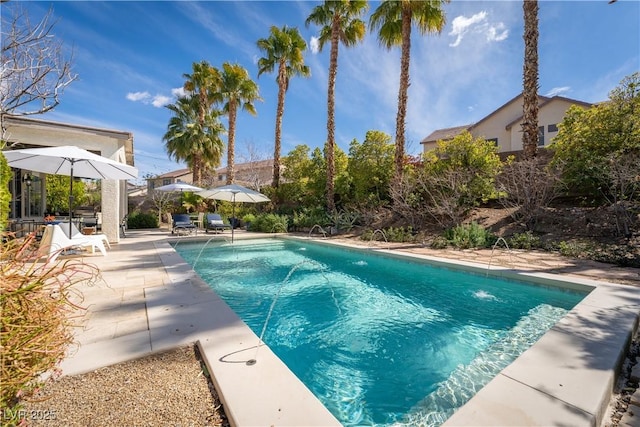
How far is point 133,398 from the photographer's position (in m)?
2.14

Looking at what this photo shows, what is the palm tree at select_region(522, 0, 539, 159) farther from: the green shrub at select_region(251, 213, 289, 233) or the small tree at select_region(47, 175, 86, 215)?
the small tree at select_region(47, 175, 86, 215)

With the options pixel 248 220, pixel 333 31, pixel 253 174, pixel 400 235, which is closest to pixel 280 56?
pixel 333 31

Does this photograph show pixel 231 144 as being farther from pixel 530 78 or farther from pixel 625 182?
pixel 625 182

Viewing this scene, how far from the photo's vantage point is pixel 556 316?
4504mm

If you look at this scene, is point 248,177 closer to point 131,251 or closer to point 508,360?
point 131,251

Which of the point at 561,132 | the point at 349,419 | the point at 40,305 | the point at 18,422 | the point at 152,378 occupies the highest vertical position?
the point at 561,132

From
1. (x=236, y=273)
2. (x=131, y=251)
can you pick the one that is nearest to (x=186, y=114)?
(x=131, y=251)

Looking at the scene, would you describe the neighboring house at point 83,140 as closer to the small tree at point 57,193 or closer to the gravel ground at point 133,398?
the small tree at point 57,193

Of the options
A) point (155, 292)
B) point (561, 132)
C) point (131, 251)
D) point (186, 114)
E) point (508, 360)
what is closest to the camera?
point (508, 360)

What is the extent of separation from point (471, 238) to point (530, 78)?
667 cm

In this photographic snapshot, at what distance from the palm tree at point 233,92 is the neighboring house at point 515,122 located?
14664 millimetres

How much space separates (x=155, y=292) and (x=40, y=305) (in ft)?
10.9

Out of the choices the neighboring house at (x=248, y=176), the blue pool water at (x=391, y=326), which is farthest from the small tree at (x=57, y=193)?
the blue pool water at (x=391, y=326)

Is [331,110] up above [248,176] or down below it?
above
